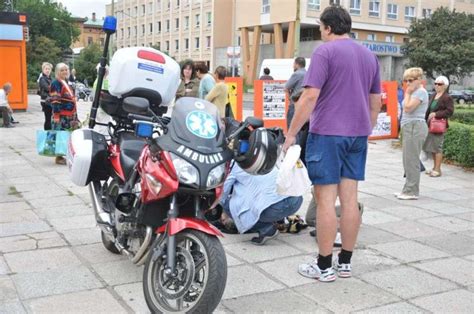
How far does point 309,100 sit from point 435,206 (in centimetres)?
361

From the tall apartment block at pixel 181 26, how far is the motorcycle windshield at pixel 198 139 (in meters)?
58.9

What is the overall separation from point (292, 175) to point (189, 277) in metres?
1.18

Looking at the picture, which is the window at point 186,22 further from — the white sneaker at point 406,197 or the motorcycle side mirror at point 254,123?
the motorcycle side mirror at point 254,123

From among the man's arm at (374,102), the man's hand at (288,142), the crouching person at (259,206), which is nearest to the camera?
the man's hand at (288,142)

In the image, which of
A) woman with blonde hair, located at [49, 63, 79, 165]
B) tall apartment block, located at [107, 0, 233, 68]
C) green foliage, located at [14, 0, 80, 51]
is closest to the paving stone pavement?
woman with blonde hair, located at [49, 63, 79, 165]

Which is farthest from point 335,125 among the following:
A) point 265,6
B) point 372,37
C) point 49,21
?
point 49,21

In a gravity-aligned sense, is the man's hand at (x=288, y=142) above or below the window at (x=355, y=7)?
below

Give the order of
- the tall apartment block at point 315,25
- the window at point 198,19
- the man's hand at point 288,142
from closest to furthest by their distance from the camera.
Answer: the man's hand at point 288,142, the tall apartment block at point 315,25, the window at point 198,19

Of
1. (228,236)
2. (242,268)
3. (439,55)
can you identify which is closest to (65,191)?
(228,236)

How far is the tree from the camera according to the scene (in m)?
45.6

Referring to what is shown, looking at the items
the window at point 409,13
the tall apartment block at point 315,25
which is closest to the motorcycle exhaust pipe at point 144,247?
the tall apartment block at point 315,25

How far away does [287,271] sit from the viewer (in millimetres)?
4324

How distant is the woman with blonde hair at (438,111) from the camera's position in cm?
896

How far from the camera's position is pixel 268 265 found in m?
4.45
